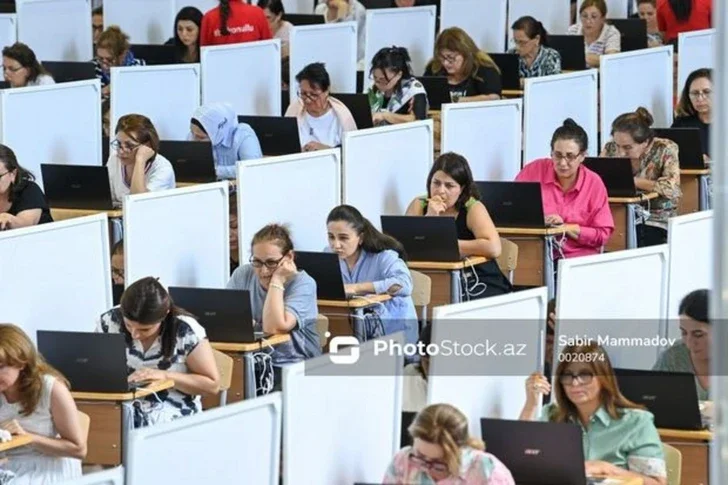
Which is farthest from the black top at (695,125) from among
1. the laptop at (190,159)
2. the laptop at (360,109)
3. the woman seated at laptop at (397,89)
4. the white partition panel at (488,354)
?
the white partition panel at (488,354)

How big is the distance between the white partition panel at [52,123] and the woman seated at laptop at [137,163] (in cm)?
71

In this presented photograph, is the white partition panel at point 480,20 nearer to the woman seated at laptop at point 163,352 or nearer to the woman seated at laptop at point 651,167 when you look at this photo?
the woman seated at laptop at point 651,167

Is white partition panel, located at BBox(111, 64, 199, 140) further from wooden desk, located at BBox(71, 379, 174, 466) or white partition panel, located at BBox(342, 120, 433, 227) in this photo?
wooden desk, located at BBox(71, 379, 174, 466)

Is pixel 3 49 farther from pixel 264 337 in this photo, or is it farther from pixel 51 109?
pixel 264 337

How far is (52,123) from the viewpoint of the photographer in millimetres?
9016

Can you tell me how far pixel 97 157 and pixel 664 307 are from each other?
154 inches

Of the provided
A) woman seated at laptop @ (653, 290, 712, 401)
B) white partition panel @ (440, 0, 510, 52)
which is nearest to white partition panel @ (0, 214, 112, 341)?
woman seated at laptop @ (653, 290, 712, 401)

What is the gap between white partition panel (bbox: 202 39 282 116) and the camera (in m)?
9.88

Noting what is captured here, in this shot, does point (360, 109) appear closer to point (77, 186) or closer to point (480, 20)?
point (77, 186)

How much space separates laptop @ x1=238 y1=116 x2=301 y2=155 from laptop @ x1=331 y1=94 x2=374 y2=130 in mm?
698

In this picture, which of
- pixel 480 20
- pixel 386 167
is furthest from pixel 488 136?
pixel 480 20

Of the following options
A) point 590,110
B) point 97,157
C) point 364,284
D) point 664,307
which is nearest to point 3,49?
point 97,157

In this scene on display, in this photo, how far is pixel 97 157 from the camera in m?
9.32

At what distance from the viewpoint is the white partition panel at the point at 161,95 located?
9.41 m
